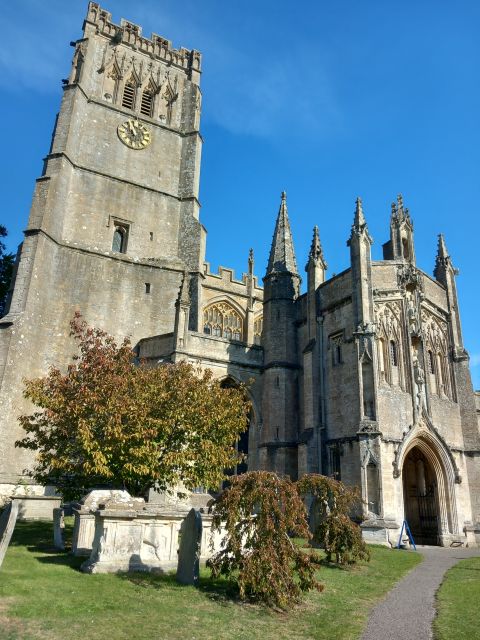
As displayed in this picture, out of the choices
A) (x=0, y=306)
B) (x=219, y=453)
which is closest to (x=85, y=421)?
(x=219, y=453)

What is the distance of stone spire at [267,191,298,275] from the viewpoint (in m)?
27.9

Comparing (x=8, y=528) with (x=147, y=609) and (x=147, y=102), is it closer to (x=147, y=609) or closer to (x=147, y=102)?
(x=147, y=609)

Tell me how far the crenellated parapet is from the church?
0.30 meters

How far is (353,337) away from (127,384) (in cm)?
1079

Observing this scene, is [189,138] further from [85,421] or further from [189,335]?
[85,421]

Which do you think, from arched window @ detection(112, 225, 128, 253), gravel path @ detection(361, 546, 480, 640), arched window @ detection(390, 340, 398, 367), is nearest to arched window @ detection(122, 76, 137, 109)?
arched window @ detection(112, 225, 128, 253)

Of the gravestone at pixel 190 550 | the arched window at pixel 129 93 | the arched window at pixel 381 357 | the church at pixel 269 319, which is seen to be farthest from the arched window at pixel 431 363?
the arched window at pixel 129 93

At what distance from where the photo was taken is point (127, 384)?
14758 mm

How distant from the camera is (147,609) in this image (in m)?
7.86

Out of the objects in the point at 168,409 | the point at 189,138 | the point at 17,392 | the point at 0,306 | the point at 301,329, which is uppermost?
the point at 189,138

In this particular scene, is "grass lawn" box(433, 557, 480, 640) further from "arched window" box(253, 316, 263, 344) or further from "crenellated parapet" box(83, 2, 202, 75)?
"crenellated parapet" box(83, 2, 202, 75)

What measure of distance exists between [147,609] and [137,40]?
3723 cm

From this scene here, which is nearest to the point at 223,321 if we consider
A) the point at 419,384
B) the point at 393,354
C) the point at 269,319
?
the point at 269,319

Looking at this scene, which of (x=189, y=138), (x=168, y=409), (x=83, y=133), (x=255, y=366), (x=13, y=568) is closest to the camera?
(x=13, y=568)
